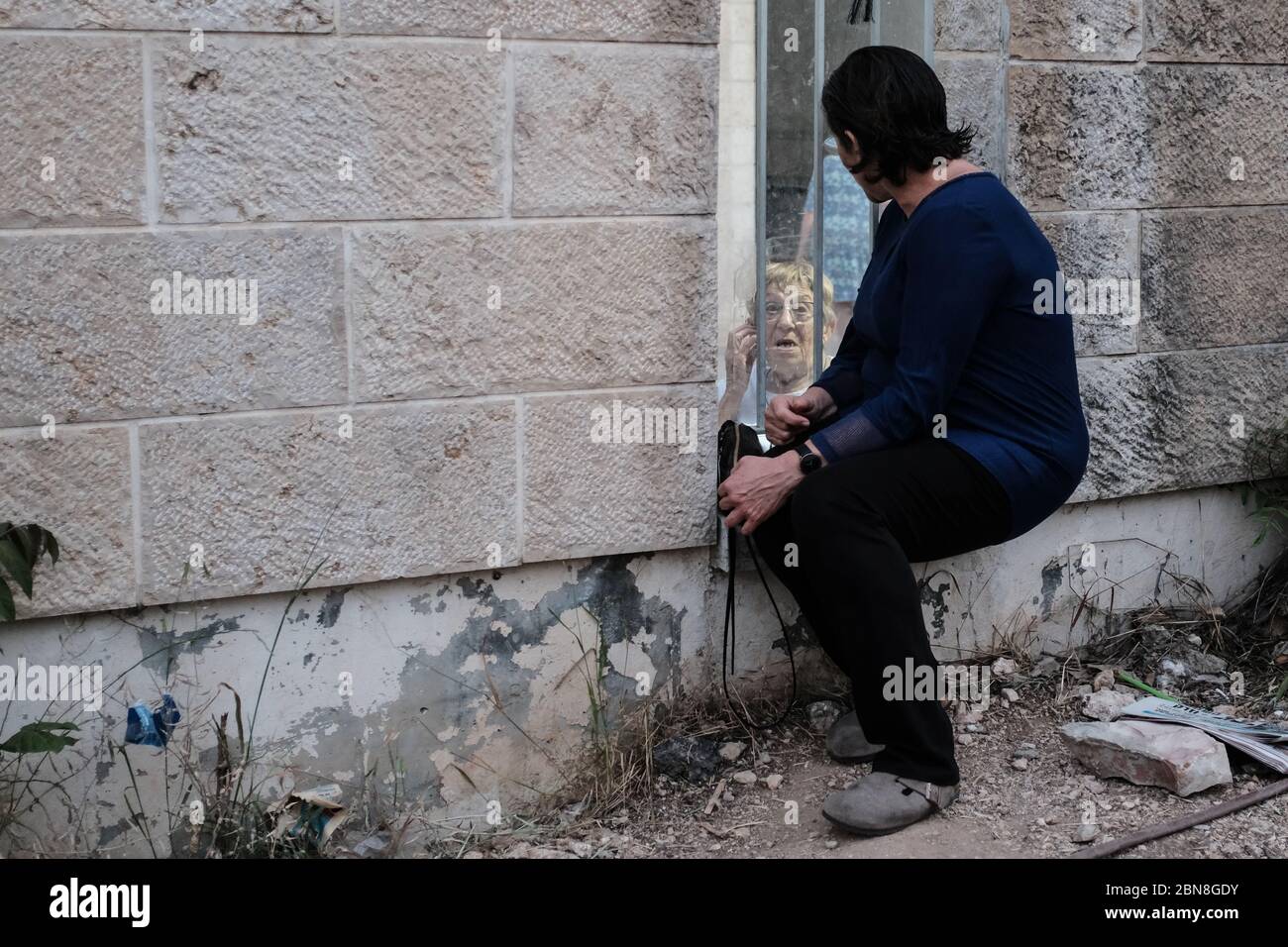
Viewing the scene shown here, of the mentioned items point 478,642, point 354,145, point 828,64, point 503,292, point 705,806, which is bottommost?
point 705,806

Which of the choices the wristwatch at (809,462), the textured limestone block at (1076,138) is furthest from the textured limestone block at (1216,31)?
the wristwatch at (809,462)

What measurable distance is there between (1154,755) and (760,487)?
1.16 m

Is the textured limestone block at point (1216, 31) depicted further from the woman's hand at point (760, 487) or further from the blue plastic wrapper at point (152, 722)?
the blue plastic wrapper at point (152, 722)

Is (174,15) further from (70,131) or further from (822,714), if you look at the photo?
(822,714)

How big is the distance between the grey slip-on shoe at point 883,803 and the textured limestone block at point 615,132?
4.79ft

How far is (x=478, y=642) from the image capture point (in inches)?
134

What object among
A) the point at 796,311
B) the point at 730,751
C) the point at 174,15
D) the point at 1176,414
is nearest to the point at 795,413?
the point at 796,311

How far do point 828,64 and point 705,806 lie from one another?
2.00 meters

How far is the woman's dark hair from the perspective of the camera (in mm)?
3273

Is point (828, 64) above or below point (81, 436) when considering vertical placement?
above

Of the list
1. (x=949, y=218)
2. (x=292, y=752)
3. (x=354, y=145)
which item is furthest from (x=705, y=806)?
(x=354, y=145)

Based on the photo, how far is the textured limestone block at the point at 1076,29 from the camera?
3893 millimetres

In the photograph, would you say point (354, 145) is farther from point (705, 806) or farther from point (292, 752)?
point (705, 806)

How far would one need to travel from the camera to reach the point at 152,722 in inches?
120
